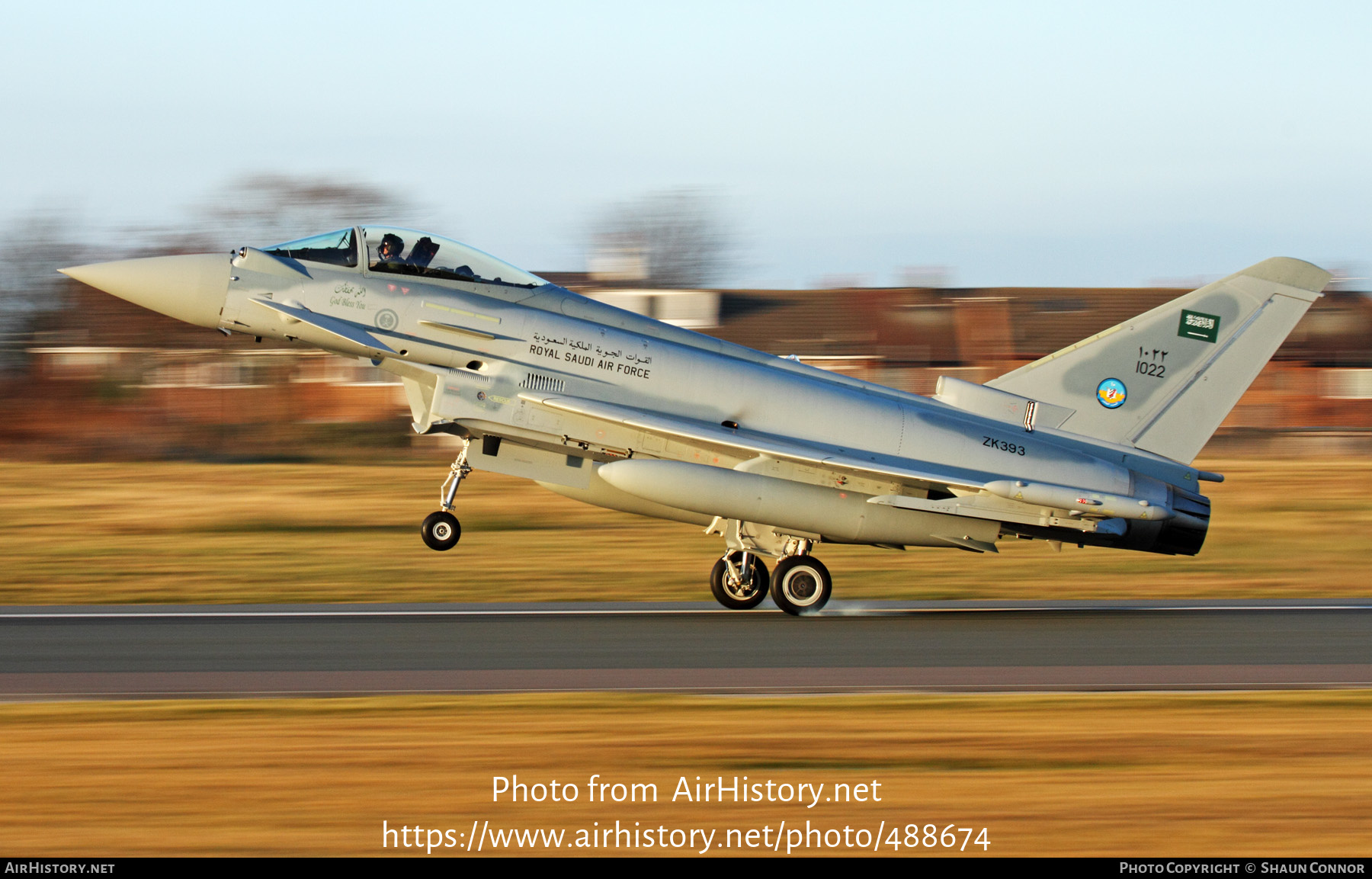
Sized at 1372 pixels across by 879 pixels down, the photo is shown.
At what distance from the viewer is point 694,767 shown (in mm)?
8078

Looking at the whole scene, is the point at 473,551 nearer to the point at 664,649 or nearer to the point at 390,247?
the point at 390,247

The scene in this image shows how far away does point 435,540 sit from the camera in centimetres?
1432

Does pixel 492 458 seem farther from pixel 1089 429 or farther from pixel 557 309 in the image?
pixel 1089 429

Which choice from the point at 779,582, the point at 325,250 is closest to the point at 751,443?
the point at 779,582

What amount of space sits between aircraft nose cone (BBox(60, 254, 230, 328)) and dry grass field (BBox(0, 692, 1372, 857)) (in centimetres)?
581

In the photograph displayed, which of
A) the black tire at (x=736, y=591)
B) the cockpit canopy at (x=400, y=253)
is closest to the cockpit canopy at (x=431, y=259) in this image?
the cockpit canopy at (x=400, y=253)

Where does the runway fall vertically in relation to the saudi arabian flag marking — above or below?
below

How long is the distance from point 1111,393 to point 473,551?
10754 mm

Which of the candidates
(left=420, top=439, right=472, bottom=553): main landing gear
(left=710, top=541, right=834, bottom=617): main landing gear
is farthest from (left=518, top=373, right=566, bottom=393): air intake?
(left=710, top=541, right=834, bottom=617): main landing gear

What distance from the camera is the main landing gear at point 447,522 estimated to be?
14297 millimetres

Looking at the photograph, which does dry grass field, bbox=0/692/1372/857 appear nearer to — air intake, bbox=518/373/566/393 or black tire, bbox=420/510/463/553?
black tire, bbox=420/510/463/553

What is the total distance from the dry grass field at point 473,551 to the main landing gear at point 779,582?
195 centimetres

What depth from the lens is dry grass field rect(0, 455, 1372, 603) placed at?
59.6ft

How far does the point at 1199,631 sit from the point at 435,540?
8.37 metres
